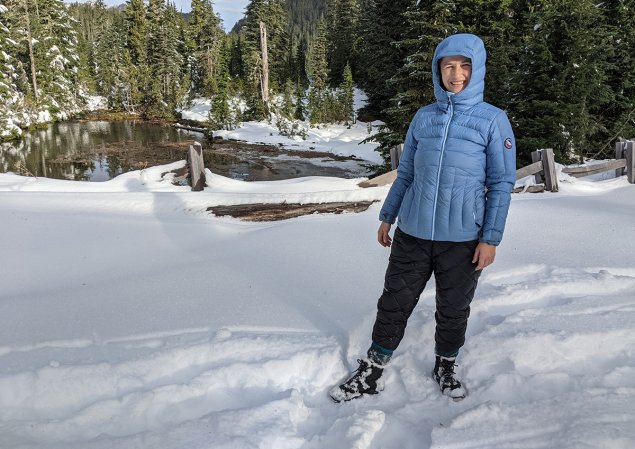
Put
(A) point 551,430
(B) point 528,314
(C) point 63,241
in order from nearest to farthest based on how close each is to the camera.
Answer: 1. (A) point 551,430
2. (B) point 528,314
3. (C) point 63,241

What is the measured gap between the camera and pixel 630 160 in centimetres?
879

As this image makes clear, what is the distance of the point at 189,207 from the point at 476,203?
5.72 m

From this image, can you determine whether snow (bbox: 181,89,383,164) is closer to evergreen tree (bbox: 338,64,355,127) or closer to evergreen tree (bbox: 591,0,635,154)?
evergreen tree (bbox: 338,64,355,127)

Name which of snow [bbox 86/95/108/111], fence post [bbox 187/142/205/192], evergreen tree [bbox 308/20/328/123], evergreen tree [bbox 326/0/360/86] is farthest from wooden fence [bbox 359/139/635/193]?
snow [bbox 86/95/108/111]

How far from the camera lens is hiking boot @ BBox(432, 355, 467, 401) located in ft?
8.03

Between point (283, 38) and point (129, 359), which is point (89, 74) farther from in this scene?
point (129, 359)

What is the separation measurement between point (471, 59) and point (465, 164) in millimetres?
558

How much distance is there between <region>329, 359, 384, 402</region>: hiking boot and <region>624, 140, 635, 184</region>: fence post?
29.6 ft

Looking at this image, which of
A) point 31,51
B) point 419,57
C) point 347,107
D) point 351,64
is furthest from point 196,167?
point 351,64

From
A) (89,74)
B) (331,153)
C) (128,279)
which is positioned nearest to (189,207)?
(128,279)

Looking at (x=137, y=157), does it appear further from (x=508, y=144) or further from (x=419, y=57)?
(x=508, y=144)

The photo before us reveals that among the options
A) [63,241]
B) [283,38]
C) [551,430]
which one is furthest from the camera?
[283,38]

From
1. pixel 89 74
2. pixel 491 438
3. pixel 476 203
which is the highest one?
pixel 89 74

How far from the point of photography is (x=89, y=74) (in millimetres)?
53875
